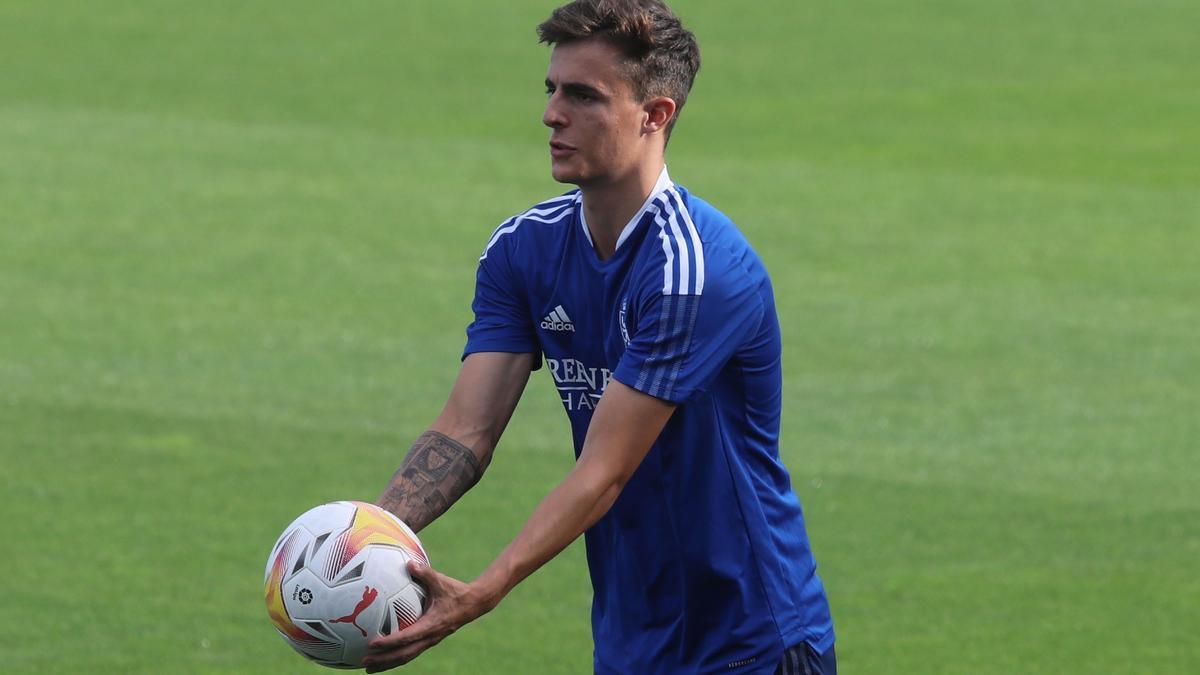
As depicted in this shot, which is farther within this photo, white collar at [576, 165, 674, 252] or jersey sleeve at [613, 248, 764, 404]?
white collar at [576, 165, 674, 252]

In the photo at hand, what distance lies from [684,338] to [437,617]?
865 millimetres

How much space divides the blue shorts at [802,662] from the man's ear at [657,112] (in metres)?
1.32

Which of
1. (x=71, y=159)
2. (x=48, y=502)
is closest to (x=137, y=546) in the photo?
(x=48, y=502)

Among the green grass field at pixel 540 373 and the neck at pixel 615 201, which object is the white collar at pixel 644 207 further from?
the green grass field at pixel 540 373

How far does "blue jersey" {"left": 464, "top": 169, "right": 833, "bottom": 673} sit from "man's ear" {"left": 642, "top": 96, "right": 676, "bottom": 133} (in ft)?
0.44

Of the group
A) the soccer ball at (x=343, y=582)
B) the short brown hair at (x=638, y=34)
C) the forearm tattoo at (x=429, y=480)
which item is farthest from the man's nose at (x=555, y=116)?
the soccer ball at (x=343, y=582)

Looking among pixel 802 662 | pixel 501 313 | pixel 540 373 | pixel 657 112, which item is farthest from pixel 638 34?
pixel 540 373

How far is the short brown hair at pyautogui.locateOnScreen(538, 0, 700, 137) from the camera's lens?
514 centimetres

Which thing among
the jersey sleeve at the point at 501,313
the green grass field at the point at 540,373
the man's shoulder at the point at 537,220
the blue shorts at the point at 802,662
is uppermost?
the man's shoulder at the point at 537,220

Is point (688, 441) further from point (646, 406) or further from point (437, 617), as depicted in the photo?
point (437, 617)

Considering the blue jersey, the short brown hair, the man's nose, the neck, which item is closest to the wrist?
the blue jersey

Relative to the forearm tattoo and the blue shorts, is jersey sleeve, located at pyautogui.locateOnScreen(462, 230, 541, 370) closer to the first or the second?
the forearm tattoo

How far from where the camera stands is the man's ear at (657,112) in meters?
5.22

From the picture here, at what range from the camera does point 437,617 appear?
499 centimetres
